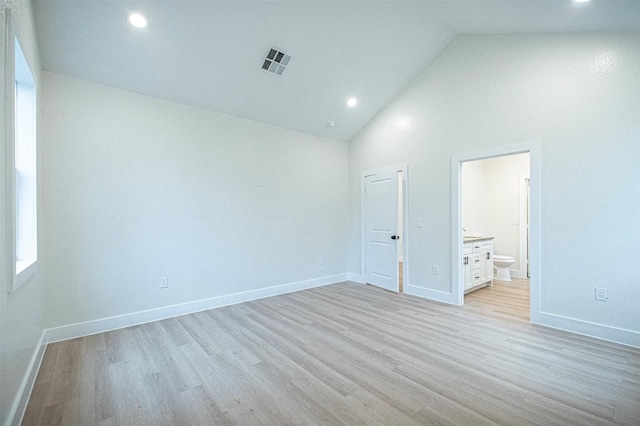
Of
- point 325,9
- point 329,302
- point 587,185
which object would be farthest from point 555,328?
point 325,9

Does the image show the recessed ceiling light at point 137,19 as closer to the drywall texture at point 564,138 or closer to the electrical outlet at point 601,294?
the drywall texture at point 564,138

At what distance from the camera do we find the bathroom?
5.53 m

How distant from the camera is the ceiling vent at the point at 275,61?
336 centimetres

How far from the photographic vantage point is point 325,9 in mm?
3027

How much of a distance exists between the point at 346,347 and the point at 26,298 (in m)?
2.51

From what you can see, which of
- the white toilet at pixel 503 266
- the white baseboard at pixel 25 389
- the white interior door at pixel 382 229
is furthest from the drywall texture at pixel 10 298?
the white toilet at pixel 503 266

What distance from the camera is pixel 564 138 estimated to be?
301cm

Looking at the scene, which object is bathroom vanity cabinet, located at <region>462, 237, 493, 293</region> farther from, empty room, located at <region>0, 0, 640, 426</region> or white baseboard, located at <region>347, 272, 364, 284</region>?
white baseboard, located at <region>347, 272, 364, 284</region>

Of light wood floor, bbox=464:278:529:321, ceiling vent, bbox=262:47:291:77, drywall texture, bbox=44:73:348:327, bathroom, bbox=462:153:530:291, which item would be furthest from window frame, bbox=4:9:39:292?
bathroom, bbox=462:153:530:291

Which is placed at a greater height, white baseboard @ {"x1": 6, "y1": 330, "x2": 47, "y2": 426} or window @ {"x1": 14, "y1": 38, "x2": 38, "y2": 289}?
window @ {"x1": 14, "y1": 38, "x2": 38, "y2": 289}

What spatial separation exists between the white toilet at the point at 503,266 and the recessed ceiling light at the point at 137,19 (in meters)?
6.20

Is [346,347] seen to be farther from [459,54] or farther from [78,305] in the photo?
[459,54]

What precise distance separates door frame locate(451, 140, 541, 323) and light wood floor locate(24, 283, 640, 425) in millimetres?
426

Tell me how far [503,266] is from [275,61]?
206 inches
